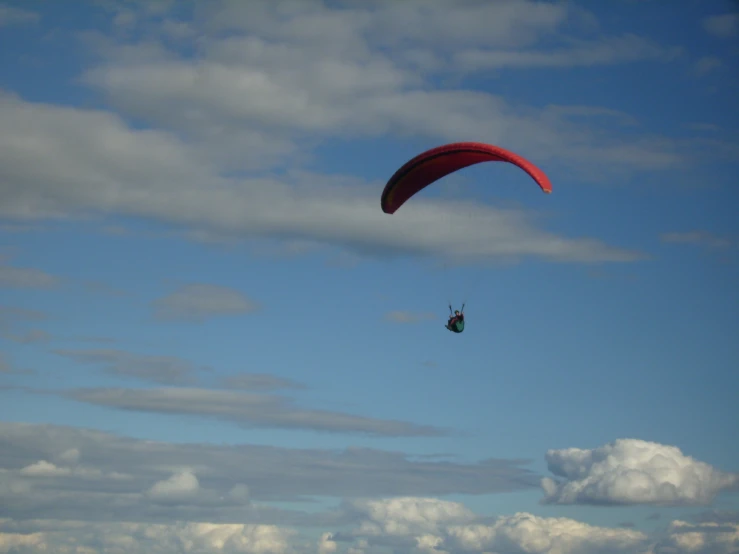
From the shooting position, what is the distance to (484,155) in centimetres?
8912

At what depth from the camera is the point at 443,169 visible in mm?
92938

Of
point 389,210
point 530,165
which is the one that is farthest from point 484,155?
point 389,210

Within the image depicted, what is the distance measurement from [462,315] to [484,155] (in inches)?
428

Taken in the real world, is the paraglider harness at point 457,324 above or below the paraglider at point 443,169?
below

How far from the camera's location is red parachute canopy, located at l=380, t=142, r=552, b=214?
8669cm

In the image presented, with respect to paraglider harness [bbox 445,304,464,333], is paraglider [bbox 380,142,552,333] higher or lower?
higher

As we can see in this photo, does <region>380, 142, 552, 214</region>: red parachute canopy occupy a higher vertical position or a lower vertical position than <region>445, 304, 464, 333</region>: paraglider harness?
higher

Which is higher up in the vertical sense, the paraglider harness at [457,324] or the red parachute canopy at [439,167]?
the red parachute canopy at [439,167]

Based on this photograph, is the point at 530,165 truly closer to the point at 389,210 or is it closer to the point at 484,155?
the point at 484,155

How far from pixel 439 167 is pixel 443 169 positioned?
88cm

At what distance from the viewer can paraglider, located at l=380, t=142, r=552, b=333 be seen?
285ft

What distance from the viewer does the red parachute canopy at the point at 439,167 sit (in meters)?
86.7

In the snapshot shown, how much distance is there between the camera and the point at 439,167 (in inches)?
3627

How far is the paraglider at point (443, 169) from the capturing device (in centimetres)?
8675
